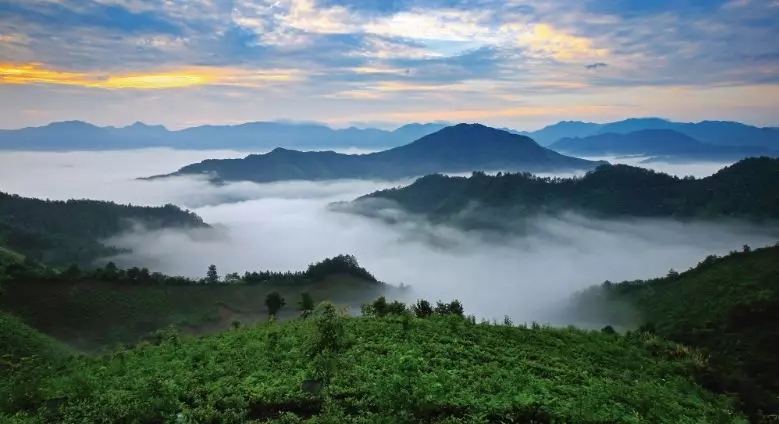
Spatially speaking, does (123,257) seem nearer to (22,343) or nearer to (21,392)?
(22,343)

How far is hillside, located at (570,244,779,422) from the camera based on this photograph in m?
28.2

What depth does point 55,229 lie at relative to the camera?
584 feet

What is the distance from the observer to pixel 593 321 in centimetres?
9775

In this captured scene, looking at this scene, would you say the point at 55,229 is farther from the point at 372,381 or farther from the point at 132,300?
the point at 372,381

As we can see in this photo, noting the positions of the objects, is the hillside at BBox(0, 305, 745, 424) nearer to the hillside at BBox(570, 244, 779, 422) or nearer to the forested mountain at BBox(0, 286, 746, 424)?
the forested mountain at BBox(0, 286, 746, 424)

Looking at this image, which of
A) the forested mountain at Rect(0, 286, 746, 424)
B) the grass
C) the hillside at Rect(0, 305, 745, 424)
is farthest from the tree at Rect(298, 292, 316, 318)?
the grass

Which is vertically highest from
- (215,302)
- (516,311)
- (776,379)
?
(776,379)

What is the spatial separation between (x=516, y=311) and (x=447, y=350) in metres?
121

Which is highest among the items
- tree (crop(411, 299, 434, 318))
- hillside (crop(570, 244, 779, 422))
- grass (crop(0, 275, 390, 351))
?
tree (crop(411, 299, 434, 318))

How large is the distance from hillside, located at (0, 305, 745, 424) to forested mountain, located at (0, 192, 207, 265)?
450 ft

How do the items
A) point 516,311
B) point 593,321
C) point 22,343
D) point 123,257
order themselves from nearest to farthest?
1. point 22,343
2. point 593,321
3. point 516,311
4. point 123,257

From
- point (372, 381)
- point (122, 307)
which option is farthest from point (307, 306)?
point (122, 307)

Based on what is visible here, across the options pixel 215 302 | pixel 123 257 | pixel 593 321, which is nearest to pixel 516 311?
pixel 593 321

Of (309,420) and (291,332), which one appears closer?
(309,420)
